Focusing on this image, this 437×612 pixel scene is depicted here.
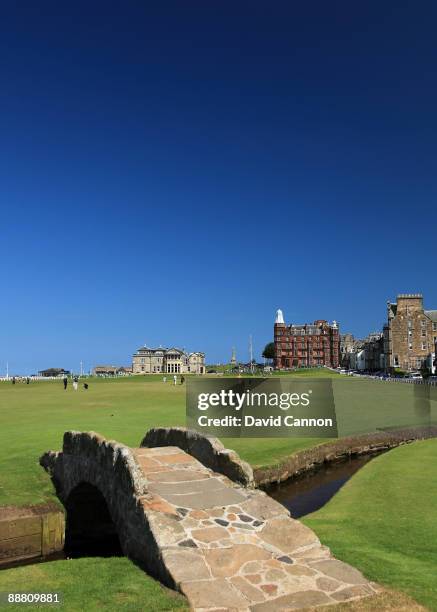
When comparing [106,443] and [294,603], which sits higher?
[106,443]

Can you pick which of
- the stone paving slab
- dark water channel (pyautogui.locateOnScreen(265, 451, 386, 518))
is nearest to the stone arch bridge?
the stone paving slab

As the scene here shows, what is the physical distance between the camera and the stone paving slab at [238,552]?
7.91 meters

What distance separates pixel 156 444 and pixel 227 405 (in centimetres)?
1108

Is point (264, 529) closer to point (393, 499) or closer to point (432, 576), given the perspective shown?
point (432, 576)

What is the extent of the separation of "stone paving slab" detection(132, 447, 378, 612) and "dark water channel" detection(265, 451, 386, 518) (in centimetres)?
824

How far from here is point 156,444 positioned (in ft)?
55.2

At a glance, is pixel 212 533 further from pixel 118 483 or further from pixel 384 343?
pixel 384 343

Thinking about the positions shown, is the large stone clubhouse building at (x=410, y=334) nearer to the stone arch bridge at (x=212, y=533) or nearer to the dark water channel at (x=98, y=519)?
the dark water channel at (x=98, y=519)

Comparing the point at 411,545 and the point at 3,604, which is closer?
the point at 3,604

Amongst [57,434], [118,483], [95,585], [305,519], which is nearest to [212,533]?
[95,585]

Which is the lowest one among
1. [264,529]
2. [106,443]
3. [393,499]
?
[393,499]

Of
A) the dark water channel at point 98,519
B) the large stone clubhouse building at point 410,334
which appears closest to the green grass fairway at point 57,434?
the dark water channel at point 98,519

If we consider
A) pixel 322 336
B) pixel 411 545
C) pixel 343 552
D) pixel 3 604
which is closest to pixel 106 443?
pixel 3 604

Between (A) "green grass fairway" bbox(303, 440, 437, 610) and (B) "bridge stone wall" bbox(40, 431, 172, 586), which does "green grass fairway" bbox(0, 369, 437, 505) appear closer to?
(B) "bridge stone wall" bbox(40, 431, 172, 586)
